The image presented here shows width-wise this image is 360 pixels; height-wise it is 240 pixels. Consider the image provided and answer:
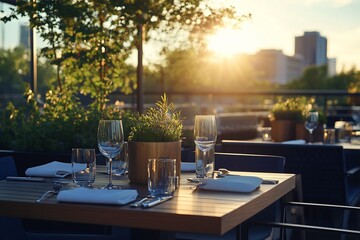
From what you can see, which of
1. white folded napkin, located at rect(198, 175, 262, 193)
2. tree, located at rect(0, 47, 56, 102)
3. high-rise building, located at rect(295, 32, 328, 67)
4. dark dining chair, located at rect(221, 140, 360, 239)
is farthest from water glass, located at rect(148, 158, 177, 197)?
high-rise building, located at rect(295, 32, 328, 67)

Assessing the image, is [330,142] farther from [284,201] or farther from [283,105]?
[284,201]

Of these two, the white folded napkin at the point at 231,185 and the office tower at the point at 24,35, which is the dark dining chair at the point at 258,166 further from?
the office tower at the point at 24,35

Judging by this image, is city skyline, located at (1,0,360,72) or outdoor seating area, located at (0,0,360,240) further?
city skyline, located at (1,0,360,72)

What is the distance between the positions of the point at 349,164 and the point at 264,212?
7.95ft

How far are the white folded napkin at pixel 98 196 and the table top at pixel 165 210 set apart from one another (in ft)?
0.07

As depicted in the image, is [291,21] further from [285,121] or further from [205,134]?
[205,134]

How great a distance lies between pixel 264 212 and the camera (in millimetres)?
3512

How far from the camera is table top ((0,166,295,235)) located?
207 centimetres

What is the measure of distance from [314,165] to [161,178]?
2202mm

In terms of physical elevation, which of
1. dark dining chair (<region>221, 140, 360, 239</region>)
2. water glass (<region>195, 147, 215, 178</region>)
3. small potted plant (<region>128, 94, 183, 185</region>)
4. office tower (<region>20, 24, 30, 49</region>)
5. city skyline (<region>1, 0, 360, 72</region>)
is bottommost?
dark dining chair (<region>221, 140, 360, 239</region>)

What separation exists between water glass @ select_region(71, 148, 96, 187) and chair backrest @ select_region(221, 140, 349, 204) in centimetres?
190

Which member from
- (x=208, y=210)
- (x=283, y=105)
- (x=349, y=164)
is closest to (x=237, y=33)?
(x=283, y=105)

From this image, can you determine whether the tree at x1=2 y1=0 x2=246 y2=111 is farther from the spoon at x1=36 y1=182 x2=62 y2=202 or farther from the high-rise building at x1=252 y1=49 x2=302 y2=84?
the high-rise building at x1=252 y1=49 x2=302 y2=84

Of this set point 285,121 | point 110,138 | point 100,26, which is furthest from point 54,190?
point 100,26
